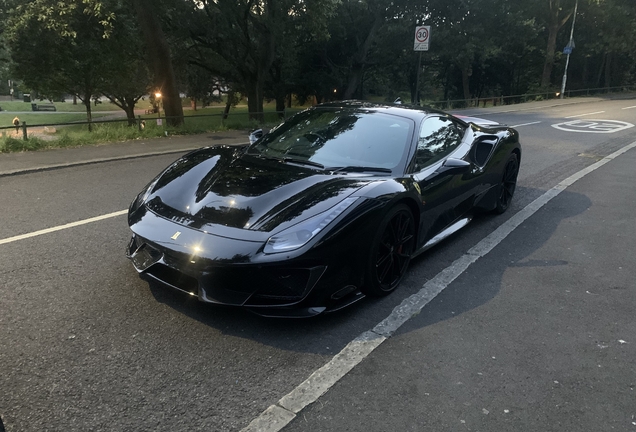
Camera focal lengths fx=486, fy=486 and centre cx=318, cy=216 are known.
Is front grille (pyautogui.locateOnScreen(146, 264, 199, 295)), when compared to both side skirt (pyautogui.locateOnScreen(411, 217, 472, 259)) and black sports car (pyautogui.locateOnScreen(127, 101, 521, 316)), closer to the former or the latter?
black sports car (pyautogui.locateOnScreen(127, 101, 521, 316))

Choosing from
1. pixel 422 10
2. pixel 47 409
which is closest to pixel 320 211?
pixel 47 409

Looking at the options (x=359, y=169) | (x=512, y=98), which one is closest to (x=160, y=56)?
(x=359, y=169)

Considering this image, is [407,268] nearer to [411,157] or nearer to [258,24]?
[411,157]

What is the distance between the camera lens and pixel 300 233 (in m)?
3.02

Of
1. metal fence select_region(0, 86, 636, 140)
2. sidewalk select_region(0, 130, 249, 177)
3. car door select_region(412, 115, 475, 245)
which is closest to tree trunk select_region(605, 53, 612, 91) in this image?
metal fence select_region(0, 86, 636, 140)

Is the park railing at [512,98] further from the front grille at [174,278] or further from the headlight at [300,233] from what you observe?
the front grille at [174,278]

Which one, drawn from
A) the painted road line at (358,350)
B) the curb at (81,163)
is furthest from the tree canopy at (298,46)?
the painted road line at (358,350)

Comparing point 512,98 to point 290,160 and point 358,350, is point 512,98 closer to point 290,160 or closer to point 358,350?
point 290,160

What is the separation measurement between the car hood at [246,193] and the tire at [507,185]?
9.35ft

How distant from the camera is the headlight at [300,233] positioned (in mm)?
2941

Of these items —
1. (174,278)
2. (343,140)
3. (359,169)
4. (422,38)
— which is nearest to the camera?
(174,278)

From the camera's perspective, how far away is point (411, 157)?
407cm

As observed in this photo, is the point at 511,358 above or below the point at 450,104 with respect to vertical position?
below

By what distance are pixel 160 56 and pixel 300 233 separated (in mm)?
13401
